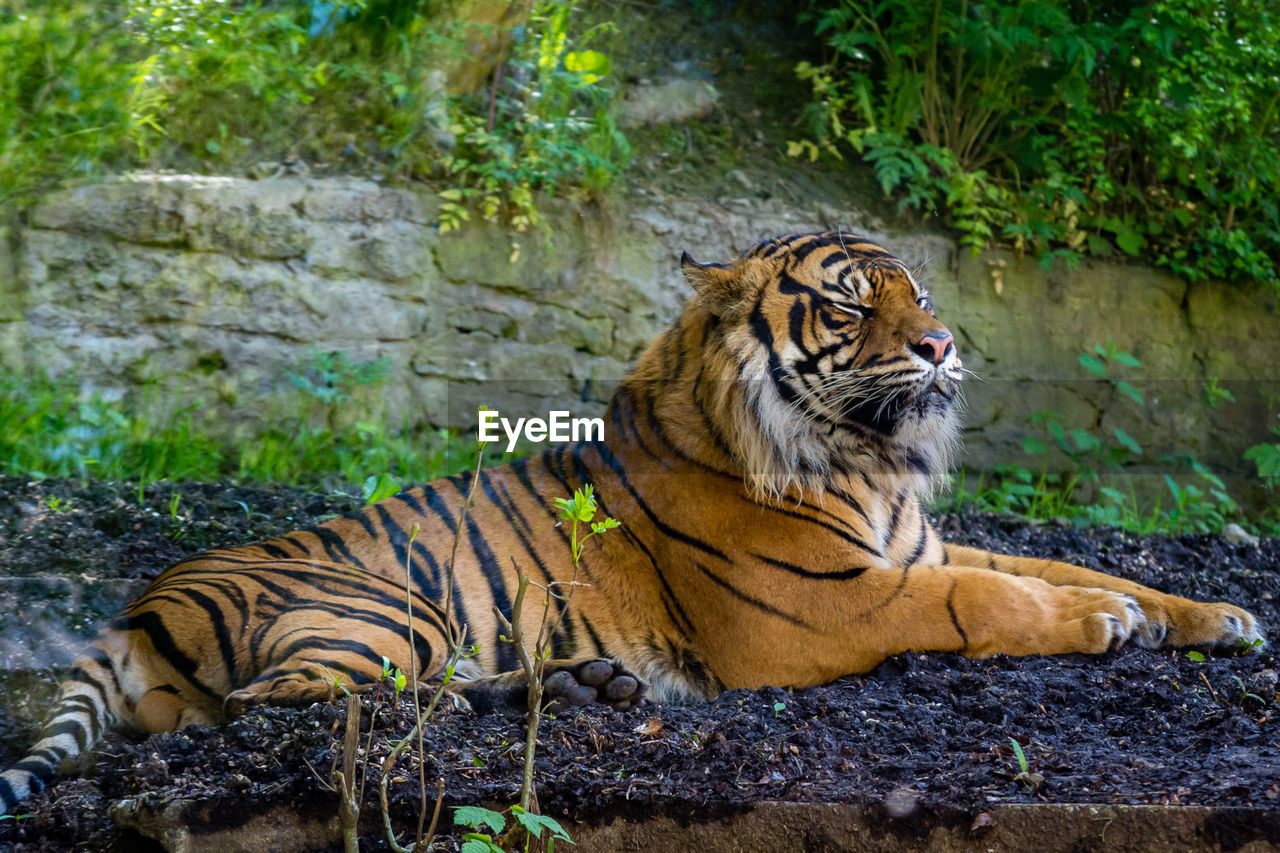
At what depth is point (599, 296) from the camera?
20.0 feet

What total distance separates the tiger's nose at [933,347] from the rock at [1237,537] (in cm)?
261

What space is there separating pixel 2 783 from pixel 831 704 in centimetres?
194

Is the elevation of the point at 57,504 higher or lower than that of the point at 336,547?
lower

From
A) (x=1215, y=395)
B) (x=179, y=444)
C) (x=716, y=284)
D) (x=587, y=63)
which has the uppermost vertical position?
(x=587, y=63)

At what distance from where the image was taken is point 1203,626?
2967 mm

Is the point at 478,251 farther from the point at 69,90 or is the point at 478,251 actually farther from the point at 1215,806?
the point at 1215,806

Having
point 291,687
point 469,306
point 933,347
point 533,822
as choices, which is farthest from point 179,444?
point 533,822

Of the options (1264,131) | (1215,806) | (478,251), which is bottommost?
(1215,806)

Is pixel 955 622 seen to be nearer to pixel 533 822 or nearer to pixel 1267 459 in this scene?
pixel 533 822

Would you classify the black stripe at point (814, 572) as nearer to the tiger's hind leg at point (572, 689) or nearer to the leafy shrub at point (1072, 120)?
the tiger's hind leg at point (572, 689)

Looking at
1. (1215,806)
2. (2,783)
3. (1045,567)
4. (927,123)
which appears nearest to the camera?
(1215,806)

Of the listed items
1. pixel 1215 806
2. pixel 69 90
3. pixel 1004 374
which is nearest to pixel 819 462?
pixel 1215 806

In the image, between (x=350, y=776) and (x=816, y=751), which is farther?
(x=816, y=751)

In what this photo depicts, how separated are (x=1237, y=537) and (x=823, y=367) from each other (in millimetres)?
3092
